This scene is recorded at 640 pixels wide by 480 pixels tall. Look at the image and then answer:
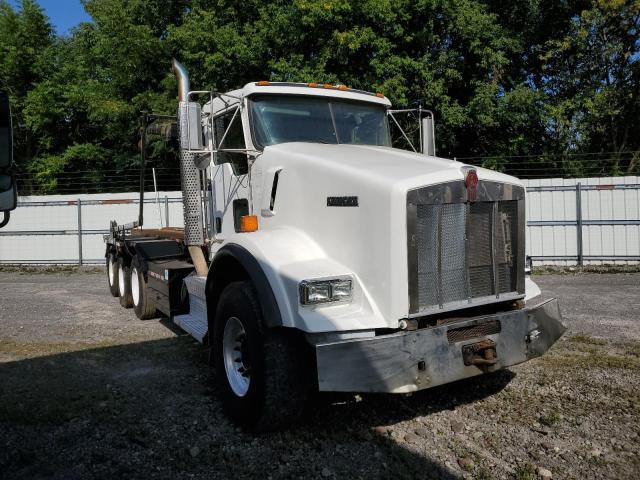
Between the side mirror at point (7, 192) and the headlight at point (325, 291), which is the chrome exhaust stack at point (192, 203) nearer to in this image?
the headlight at point (325, 291)

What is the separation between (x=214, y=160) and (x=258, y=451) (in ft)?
10.2

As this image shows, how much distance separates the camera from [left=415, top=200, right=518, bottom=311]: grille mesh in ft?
12.4

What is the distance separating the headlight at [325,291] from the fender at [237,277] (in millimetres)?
239

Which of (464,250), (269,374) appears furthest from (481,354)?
(269,374)

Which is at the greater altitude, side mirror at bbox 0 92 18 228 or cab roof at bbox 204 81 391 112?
cab roof at bbox 204 81 391 112

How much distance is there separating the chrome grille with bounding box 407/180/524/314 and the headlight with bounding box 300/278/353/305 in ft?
1.41

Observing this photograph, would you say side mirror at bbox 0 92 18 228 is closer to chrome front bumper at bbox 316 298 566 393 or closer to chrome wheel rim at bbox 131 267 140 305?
chrome front bumper at bbox 316 298 566 393

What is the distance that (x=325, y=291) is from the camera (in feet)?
11.8

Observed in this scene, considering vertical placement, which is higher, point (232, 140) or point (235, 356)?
point (232, 140)

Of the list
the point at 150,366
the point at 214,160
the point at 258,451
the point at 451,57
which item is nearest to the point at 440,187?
the point at 258,451

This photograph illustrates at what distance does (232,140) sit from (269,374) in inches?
99.9

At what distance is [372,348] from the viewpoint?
3371 millimetres

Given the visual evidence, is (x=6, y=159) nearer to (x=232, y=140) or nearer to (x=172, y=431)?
(x=172, y=431)

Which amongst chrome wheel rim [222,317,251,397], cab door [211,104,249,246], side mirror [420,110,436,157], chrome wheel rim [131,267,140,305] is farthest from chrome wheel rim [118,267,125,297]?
side mirror [420,110,436,157]
